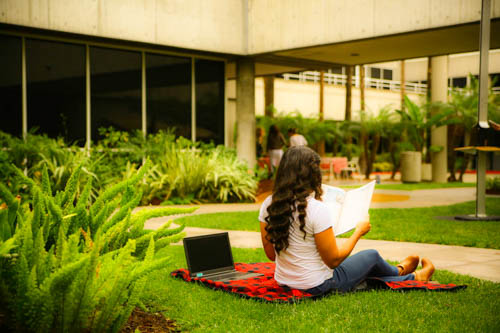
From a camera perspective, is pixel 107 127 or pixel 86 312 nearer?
pixel 86 312

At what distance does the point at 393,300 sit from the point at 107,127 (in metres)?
10.0

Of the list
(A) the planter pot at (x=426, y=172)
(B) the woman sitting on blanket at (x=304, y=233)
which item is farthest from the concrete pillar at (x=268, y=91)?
(B) the woman sitting on blanket at (x=304, y=233)

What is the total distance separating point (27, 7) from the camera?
11.2m

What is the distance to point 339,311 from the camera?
14.1ft

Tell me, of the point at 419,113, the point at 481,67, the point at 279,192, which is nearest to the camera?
the point at 279,192

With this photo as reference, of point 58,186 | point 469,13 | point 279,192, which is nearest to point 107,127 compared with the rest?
point 58,186

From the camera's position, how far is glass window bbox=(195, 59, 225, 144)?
591 inches

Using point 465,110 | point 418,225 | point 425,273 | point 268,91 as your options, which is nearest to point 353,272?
point 425,273

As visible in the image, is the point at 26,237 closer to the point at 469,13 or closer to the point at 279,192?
the point at 279,192

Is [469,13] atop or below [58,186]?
atop

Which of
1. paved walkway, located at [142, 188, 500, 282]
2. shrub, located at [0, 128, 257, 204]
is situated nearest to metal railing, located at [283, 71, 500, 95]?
shrub, located at [0, 128, 257, 204]

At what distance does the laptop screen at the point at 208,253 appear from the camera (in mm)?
5465

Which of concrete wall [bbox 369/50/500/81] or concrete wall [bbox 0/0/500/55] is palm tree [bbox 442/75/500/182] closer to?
concrete wall [bbox 0/0/500/55]

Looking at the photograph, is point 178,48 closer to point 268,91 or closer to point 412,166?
point 412,166
